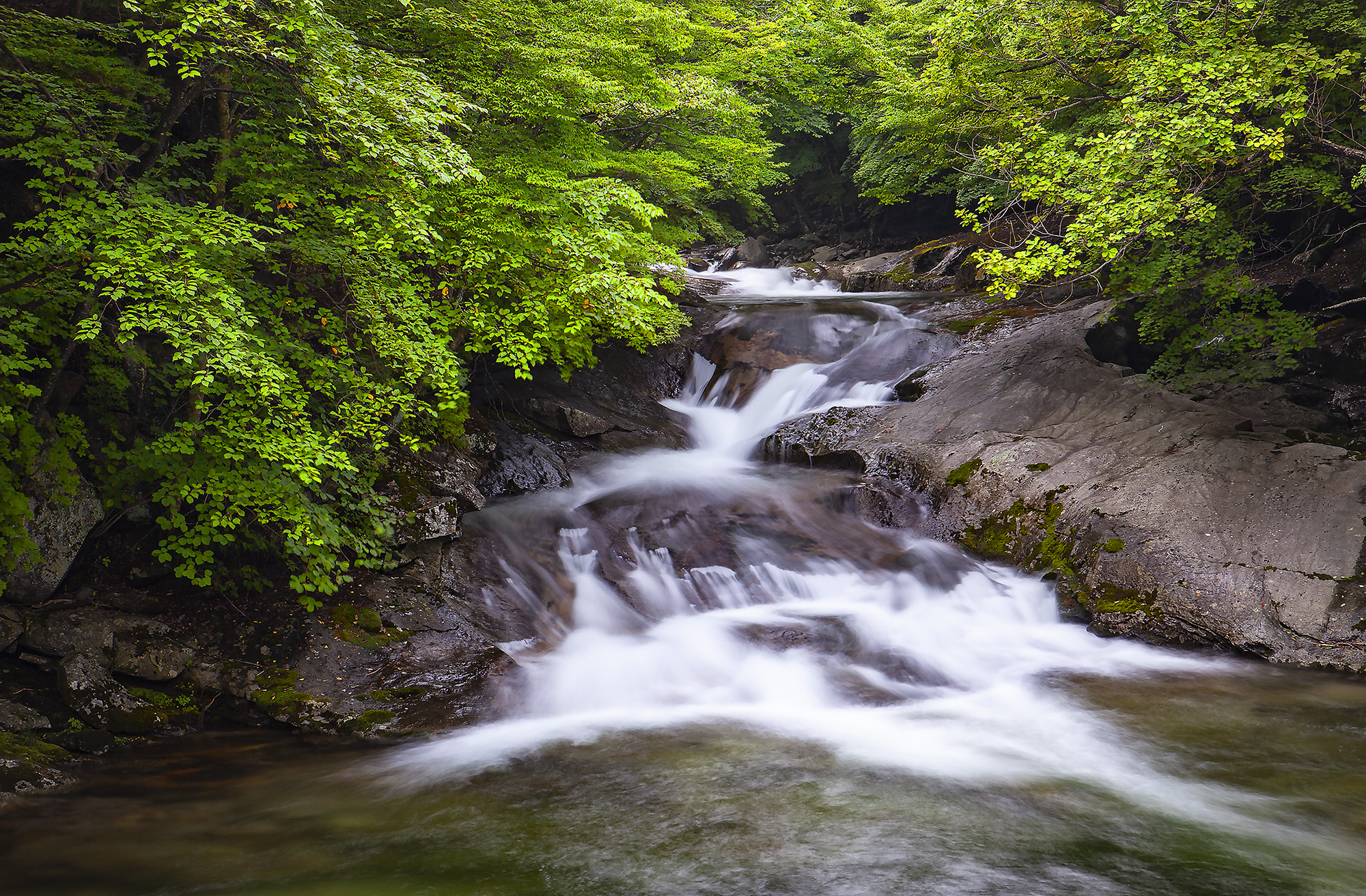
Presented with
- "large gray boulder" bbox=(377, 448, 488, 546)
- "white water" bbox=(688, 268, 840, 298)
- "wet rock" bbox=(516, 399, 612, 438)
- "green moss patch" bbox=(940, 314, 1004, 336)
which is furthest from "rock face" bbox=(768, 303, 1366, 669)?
"white water" bbox=(688, 268, 840, 298)

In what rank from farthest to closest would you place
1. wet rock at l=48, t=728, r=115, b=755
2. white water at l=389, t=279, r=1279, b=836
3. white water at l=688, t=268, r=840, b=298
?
white water at l=688, t=268, r=840, b=298 → white water at l=389, t=279, r=1279, b=836 → wet rock at l=48, t=728, r=115, b=755

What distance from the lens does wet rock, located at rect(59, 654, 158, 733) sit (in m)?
5.62

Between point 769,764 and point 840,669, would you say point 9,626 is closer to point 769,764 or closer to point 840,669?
point 769,764

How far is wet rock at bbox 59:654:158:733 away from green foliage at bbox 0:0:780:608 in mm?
944

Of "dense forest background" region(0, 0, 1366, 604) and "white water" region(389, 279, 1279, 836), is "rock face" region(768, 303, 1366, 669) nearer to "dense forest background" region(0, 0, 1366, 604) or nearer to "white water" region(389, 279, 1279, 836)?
"white water" region(389, 279, 1279, 836)

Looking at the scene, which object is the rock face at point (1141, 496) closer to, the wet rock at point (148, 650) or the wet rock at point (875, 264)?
the wet rock at point (148, 650)

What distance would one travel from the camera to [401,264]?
6.61 m

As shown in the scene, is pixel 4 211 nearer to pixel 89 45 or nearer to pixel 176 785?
pixel 89 45

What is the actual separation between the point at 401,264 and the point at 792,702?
5.21m

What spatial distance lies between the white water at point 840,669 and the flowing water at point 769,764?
3 cm

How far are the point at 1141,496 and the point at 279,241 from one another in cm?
889

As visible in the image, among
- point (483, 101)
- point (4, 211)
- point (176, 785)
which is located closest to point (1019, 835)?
point (176, 785)

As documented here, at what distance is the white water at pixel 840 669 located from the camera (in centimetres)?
553

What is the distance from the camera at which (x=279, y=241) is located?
21.0ft
